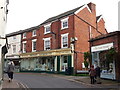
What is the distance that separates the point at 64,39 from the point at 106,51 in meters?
11.9

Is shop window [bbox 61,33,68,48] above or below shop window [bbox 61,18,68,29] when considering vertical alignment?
below

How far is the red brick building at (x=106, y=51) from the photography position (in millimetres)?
17547

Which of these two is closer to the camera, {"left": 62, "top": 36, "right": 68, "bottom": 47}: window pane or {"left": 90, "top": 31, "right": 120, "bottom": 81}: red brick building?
{"left": 90, "top": 31, "right": 120, "bottom": 81}: red brick building

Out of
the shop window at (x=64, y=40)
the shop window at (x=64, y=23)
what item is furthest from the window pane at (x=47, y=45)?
the shop window at (x=64, y=23)

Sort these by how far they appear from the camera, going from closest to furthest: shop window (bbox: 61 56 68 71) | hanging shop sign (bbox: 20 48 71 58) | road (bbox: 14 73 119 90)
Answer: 1. road (bbox: 14 73 119 90)
2. hanging shop sign (bbox: 20 48 71 58)
3. shop window (bbox: 61 56 68 71)

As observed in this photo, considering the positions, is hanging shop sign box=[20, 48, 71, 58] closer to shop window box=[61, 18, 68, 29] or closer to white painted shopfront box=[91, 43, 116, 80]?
shop window box=[61, 18, 68, 29]

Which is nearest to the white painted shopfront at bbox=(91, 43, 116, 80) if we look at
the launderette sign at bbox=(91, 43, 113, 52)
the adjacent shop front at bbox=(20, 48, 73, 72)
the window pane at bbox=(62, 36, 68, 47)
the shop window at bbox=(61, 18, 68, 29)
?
the launderette sign at bbox=(91, 43, 113, 52)

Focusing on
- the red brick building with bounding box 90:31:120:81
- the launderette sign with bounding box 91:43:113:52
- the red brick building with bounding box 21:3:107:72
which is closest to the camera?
the red brick building with bounding box 90:31:120:81

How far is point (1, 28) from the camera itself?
503 inches

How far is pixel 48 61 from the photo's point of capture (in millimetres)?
32906

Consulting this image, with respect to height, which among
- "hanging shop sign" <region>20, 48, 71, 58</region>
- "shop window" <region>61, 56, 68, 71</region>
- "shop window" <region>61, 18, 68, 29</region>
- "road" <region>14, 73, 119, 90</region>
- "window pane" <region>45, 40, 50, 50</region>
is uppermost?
"shop window" <region>61, 18, 68, 29</region>

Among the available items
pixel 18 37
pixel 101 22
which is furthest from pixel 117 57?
pixel 18 37

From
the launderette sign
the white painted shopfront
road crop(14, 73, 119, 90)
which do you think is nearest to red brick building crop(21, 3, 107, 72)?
the white painted shopfront

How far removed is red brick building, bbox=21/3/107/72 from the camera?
94.1 feet
